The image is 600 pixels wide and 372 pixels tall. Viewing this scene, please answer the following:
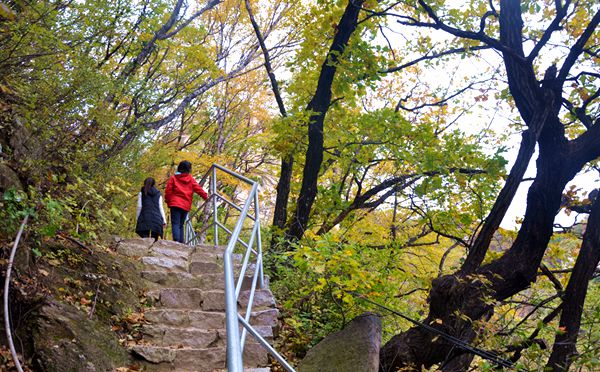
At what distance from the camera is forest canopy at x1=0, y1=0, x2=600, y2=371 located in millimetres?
4617

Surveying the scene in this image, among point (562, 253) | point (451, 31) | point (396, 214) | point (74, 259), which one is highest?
point (451, 31)

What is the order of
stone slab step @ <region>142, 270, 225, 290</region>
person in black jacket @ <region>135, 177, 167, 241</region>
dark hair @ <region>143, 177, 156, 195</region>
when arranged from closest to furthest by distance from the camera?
stone slab step @ <region>142, 270, 225, 290</region>, dark hair @ <region>143, 177, 156, 195</region>, person in black jacket @ <region>135, 177, 167, 241</region>

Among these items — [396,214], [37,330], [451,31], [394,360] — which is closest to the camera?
[37,330]

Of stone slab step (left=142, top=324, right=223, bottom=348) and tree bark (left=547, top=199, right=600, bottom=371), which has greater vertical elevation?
tree bark (left=547, top=199, right=600, bottom=371)

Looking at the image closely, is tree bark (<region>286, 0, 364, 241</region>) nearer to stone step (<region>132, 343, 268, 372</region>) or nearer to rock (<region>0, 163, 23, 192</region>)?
stone step (<region>132, 343, 268, 372</region>)

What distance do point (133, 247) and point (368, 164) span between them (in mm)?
5091

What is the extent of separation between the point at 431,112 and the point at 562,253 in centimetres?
718

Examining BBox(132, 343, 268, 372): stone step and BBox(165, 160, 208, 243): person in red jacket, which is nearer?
BBox(132, 343, 268, 372): stone step

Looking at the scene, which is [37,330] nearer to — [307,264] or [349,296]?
[307,264]

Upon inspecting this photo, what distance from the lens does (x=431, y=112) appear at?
13.1 metres

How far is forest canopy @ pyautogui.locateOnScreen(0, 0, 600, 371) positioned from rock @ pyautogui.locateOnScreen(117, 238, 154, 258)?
39cm

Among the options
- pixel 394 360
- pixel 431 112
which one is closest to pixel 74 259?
pixel 394 360

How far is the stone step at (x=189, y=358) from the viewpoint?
426 cm

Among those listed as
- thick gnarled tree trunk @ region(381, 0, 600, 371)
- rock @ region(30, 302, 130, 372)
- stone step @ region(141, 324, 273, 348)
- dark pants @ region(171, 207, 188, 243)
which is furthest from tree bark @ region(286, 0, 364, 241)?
rock @ region(30, 302, 130, 372)
